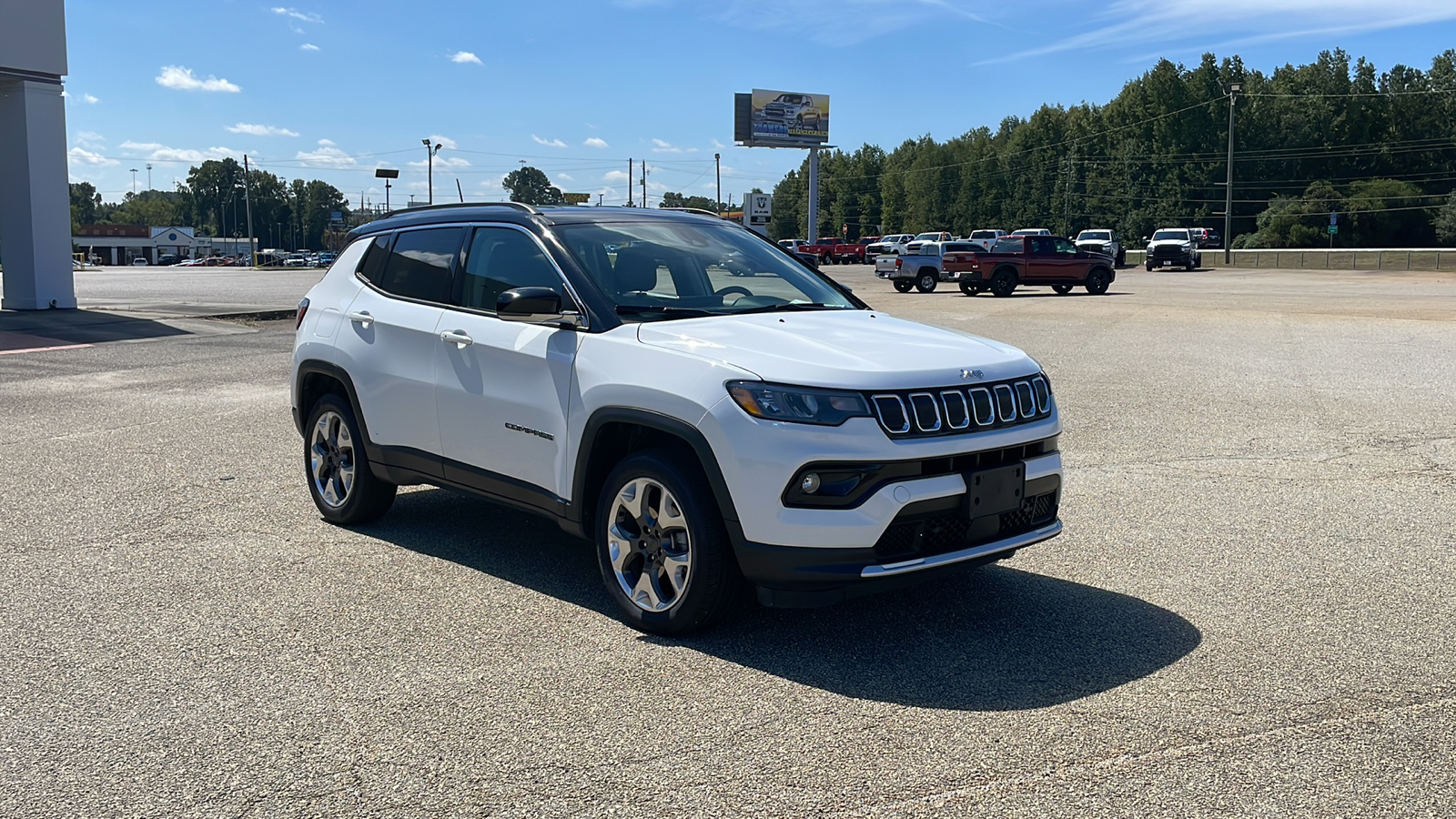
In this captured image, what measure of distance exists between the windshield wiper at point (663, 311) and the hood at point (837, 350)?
10 centimetres

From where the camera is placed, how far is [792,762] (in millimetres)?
3721

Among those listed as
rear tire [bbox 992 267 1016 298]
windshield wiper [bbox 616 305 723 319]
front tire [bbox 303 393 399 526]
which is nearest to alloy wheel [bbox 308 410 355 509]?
front tire [bbox 303 393 399 526]

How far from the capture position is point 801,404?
14.6 feet

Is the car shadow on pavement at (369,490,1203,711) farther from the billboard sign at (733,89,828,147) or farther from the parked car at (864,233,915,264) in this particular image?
the billboard sign at (733,89,828,147)

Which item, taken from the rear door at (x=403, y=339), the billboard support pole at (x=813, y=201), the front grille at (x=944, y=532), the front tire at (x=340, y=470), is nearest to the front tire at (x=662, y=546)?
the front grille at (x=944, y=532)

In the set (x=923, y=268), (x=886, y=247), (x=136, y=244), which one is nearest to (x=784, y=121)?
(x=886, y=247)

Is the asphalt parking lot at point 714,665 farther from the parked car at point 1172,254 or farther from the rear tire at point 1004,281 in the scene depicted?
the parked car at point 1172,254

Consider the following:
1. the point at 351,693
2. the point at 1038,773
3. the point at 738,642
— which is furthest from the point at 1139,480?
the point at 351,693

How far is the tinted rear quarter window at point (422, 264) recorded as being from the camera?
6.22 meters

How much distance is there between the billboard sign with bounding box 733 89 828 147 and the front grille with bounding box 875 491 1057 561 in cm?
9889

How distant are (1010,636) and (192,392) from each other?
10491 millimetres

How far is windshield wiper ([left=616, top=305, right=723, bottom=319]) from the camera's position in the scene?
17.4 ft

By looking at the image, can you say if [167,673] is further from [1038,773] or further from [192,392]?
[192,392]

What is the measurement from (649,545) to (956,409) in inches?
51.9
